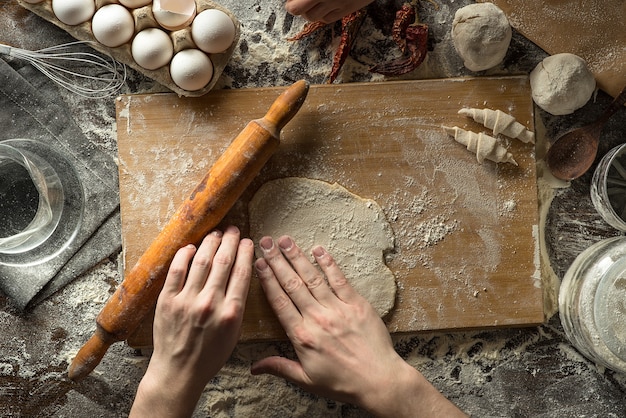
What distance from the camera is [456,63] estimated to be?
1506 mm

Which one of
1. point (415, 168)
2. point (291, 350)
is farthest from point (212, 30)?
point (291, 350)

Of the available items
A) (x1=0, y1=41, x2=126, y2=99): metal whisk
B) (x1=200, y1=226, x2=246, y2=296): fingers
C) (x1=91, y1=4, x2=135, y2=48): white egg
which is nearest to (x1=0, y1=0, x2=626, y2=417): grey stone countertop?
(x1=0, y1=41, x2=126, y2=99): metal whisk

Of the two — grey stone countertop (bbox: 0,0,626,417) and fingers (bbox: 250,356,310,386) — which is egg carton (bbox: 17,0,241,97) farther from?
fingers (bbox: 250,356,310,386)

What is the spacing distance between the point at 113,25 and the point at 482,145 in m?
0.91

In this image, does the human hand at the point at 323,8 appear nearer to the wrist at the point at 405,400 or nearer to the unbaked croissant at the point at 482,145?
the unbaked croissant at the point at 482,145

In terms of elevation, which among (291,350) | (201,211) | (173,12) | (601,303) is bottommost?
(601,303)

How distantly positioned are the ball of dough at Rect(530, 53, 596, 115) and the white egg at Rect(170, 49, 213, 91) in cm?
80

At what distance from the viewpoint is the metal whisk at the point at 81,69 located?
1487mm

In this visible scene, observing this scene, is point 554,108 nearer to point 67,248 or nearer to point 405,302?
point 405,302

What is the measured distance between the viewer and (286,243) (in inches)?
55.9

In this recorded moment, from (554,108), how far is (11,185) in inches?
52.7

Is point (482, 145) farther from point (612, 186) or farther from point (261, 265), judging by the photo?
point (261, 265)

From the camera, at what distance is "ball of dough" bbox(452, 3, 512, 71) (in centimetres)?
139

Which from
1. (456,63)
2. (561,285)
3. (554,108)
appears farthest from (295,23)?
(561,285)
